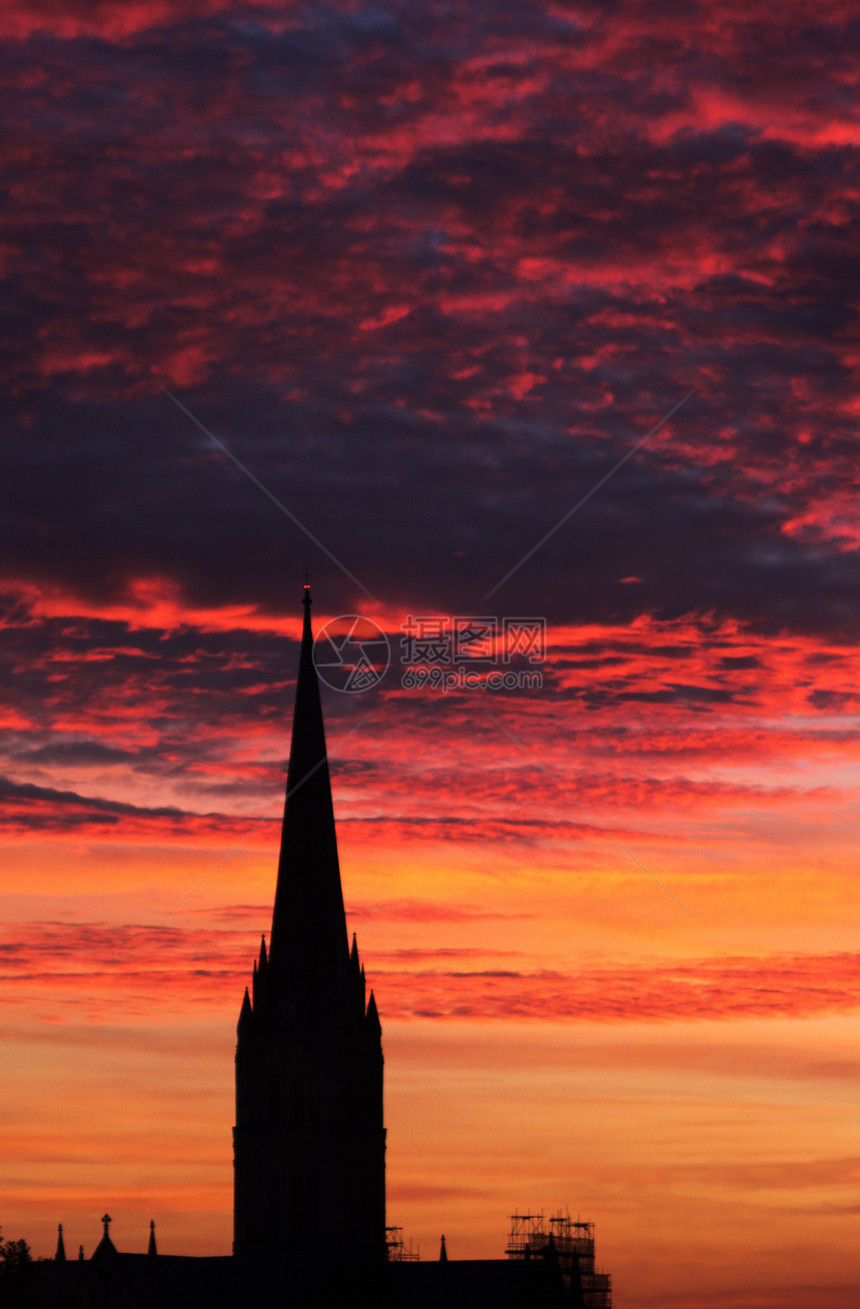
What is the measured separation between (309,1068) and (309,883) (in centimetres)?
932

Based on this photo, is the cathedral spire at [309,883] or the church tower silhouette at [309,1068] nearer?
the church tower silhouette at [309,1068]

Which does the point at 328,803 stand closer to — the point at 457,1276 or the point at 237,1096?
the point at 237,1096

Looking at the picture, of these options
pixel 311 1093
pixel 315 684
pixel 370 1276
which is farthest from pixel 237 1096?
pixel 315 684

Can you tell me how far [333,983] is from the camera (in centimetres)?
11794

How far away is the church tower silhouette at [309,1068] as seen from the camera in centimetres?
11319

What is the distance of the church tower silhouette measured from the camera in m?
113

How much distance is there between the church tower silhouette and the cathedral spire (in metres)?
0.05

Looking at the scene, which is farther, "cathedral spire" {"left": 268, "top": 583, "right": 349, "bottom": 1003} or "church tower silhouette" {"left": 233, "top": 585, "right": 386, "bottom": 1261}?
"cathedral spire" {"left": 268, "top": 583, "right": 349, "bottom": 1003}

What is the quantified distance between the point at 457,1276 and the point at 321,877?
2271cm

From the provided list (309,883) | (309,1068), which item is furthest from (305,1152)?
(309,883)

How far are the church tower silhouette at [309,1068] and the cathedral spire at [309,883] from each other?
5cm

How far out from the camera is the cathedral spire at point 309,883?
11788 centimetres

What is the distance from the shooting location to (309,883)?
388ft

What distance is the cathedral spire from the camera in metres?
118
